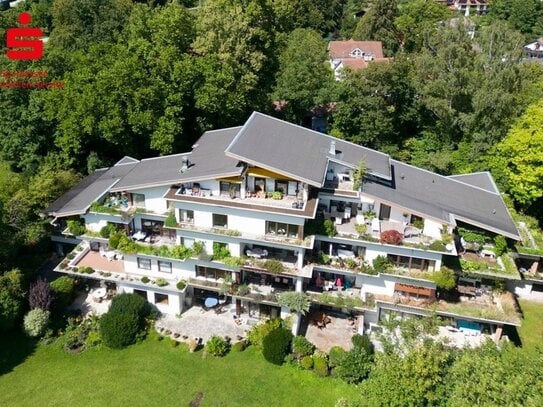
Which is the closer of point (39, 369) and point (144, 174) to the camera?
point (39, 369)

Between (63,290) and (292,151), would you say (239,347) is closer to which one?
(63,290)


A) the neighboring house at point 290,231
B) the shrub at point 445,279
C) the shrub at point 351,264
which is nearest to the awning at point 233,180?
the neighboring house at point 290,231

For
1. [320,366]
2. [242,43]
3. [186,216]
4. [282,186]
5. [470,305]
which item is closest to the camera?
[320,366]

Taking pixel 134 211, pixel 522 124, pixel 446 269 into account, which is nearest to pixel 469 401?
pixel 446 269

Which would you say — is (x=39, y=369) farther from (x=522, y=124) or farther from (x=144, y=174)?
(x=522, y=124)

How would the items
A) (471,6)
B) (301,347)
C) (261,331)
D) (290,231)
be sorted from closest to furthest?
1. (301,347)
2. (290,231)
3. (261,331)
4. (471,6)

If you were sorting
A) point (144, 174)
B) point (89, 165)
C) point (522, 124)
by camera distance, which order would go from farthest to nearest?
point (89, 165) → point (522, 124) → point (144, 174)

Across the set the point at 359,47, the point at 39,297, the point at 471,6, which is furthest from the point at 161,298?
the point at 471,6

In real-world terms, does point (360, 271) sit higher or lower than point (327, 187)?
lower
